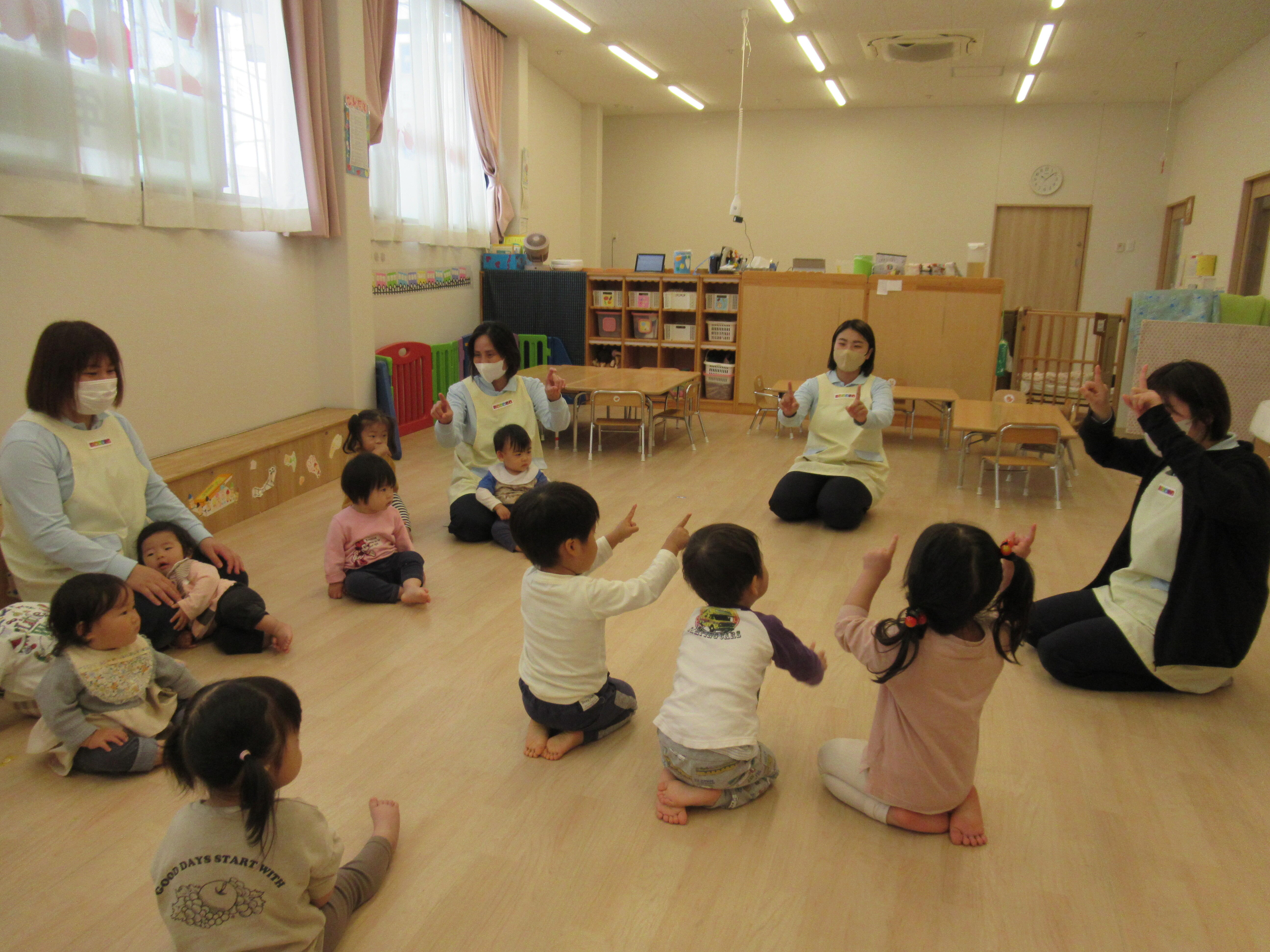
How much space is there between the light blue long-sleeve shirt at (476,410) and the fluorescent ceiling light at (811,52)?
5345 mm

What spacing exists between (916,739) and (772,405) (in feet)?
19.4

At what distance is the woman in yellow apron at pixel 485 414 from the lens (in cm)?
420

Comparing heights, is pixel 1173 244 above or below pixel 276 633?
above

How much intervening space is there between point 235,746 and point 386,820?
70 centimetres

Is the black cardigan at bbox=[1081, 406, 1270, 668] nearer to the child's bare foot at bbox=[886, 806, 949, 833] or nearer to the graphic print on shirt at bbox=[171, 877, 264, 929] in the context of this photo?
the child's bare foot at bbox=[886, 806, 949, 833]

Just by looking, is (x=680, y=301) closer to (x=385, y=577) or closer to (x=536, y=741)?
(x=385, y=577)

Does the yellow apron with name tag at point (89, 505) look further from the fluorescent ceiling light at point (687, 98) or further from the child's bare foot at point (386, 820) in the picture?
the fluorescent ceiling light at point (687, 98)

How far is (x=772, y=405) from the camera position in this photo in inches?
303

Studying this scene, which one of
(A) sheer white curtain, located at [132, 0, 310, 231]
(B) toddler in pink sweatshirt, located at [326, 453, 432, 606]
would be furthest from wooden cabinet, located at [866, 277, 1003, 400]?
(B) toddler in pink sweatshirt, located at [326, 453, 432, 606]

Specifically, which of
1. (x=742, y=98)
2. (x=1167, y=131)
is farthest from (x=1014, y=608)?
(x=1167, y=131)

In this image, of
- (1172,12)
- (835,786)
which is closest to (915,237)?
(1172,12)

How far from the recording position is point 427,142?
7.20 metres

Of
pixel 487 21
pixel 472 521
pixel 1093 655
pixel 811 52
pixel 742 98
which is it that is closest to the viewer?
pixel 1093 655

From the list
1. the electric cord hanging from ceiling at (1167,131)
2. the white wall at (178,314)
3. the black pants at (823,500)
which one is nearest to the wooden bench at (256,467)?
the white wall at (178,314)
